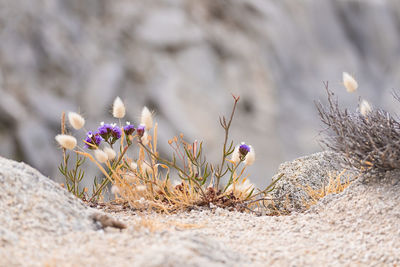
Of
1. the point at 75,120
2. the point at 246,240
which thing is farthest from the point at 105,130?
the point at 246,240

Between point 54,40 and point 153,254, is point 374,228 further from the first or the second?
point 54,40

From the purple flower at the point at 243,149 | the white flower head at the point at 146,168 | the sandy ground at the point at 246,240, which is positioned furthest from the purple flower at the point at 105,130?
the purple flower at the point at 243,149

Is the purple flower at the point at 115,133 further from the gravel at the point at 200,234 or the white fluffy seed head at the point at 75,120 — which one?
the gravel at the point at 200,234

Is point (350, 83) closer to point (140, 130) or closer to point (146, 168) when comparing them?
point (140, 130)

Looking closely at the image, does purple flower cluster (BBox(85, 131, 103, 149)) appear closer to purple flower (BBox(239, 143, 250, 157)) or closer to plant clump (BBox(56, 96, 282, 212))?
plant clump (BBox(56, 96, 282, 212))

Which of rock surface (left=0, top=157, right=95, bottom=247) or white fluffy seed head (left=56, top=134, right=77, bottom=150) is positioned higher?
white fluffy seed head (left=56, top=134, right=77, bottom=150)

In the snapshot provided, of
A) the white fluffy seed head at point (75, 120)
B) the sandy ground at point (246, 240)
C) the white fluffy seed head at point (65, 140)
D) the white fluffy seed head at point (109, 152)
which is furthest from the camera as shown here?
the white fluffy seed head at point (109, 152)

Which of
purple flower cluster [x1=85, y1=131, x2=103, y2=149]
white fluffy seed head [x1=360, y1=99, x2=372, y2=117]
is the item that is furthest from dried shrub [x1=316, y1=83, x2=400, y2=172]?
purple flower cluster [x1=85, y1=131, x2=103, y2=149]
